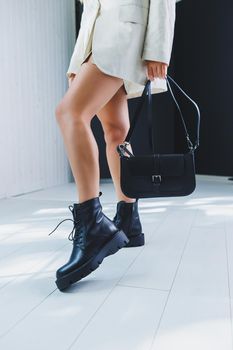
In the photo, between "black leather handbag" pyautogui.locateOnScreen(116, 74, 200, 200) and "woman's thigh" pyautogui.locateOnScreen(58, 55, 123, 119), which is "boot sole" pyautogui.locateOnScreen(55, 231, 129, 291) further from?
"woman's thigh" pyautogui.locateOnScreen(58, 55, 123, 119)

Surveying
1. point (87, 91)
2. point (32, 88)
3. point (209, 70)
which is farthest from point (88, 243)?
point (209, 70)

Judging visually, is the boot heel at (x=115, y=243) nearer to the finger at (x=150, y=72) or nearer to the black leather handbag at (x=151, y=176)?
the black leather handbag at (x=151, y=176)

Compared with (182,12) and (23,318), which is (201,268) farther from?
(182,12)

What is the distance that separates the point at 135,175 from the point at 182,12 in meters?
3.09

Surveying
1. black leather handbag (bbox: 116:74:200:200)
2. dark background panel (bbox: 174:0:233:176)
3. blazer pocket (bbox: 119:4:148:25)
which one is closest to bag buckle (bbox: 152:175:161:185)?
black leather handbag (bbox: 116:74:200:200)

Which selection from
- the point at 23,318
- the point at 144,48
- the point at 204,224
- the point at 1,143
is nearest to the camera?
the point at 23,318

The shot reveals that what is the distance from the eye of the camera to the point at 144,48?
102 centimetres

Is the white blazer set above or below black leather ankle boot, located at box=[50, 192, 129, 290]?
above

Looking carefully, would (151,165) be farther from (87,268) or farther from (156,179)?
→ (87,268)

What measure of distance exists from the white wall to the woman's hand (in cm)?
180

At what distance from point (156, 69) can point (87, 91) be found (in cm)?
21

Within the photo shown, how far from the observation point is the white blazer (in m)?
0.98

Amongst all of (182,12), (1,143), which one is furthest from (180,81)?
(1,143)

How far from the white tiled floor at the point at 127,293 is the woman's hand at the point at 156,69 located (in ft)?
1.92
